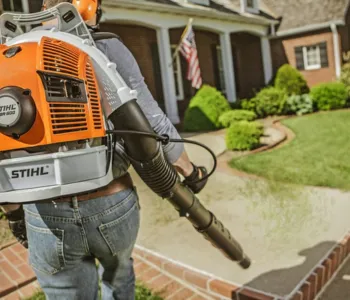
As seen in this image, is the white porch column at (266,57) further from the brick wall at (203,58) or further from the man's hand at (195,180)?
the man's hand at (195,180)

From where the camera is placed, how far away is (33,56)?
108 centimetres

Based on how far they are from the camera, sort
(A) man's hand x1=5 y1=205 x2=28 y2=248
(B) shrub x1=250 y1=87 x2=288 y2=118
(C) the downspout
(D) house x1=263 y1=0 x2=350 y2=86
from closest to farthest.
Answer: (A) man's hand x1=5 y1=205 x2=28 y2=248 < (B) shrub x1=250 y1=87 x2=288 y2=118 < (C) the downspout < (D) house x1=263 y1=0 x2=350 y2=86

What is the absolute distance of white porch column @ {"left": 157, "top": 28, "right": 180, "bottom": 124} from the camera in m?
12.1

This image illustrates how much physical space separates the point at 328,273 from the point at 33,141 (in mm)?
2673

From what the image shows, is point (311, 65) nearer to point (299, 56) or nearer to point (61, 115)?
point (299, 56)

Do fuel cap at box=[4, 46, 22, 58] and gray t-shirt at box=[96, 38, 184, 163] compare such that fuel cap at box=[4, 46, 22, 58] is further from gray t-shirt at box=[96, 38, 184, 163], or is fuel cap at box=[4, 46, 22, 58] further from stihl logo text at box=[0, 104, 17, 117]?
gray t-shirt at box=[96, 38, 184, 163]

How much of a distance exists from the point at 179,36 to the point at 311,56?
720 cm

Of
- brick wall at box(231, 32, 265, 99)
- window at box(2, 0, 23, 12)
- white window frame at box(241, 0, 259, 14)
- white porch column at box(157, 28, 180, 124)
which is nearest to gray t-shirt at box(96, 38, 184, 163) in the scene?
window at box(2, 0, 23, 12)

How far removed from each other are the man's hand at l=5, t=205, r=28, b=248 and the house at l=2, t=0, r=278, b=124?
28.2 ft

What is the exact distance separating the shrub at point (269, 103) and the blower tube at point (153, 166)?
12.5 m

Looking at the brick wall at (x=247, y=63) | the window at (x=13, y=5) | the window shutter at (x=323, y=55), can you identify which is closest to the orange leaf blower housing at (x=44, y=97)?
the window at (x=13, y=5)

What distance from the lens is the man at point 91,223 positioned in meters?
1.36

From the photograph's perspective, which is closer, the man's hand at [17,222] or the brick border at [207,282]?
the man's hand at [17,222]

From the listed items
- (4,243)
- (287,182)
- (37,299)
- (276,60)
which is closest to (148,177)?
(37,299)
